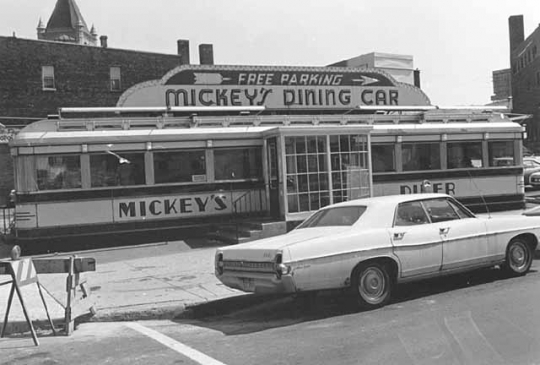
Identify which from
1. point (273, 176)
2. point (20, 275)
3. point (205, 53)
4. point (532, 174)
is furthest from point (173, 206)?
point (205, 53)

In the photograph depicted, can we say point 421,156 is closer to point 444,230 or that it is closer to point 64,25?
point 444,230

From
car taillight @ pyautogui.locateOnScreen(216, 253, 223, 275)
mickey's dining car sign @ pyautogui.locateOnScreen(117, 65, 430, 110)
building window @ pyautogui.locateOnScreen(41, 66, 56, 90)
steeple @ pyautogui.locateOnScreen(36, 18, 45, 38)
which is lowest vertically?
car taillight @ pyautogui.locateOnScreen(216, 253, 223, 275)

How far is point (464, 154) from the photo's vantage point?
1970 centimetres

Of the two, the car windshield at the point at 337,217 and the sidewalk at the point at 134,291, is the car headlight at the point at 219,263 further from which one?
the car windshield at the point at 337,217

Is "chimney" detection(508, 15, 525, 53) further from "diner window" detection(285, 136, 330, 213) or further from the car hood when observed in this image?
the car hood

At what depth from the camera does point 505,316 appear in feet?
24.4

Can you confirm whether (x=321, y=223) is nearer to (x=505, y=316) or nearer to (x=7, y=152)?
(x=505, y=316)

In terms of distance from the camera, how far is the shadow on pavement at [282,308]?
8.31 metres

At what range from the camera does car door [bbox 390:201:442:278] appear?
28.2 feet

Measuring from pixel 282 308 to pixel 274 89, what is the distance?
36.8ft

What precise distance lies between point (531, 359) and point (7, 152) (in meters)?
35.6

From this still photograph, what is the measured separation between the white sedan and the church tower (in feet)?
311

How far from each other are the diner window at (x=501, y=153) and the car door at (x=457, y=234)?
1109 centimetres

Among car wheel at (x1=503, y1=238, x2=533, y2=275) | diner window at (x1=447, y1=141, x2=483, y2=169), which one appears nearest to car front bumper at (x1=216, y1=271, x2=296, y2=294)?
car wheel at (x1=503, y1=238, x2=533, y2=275)
